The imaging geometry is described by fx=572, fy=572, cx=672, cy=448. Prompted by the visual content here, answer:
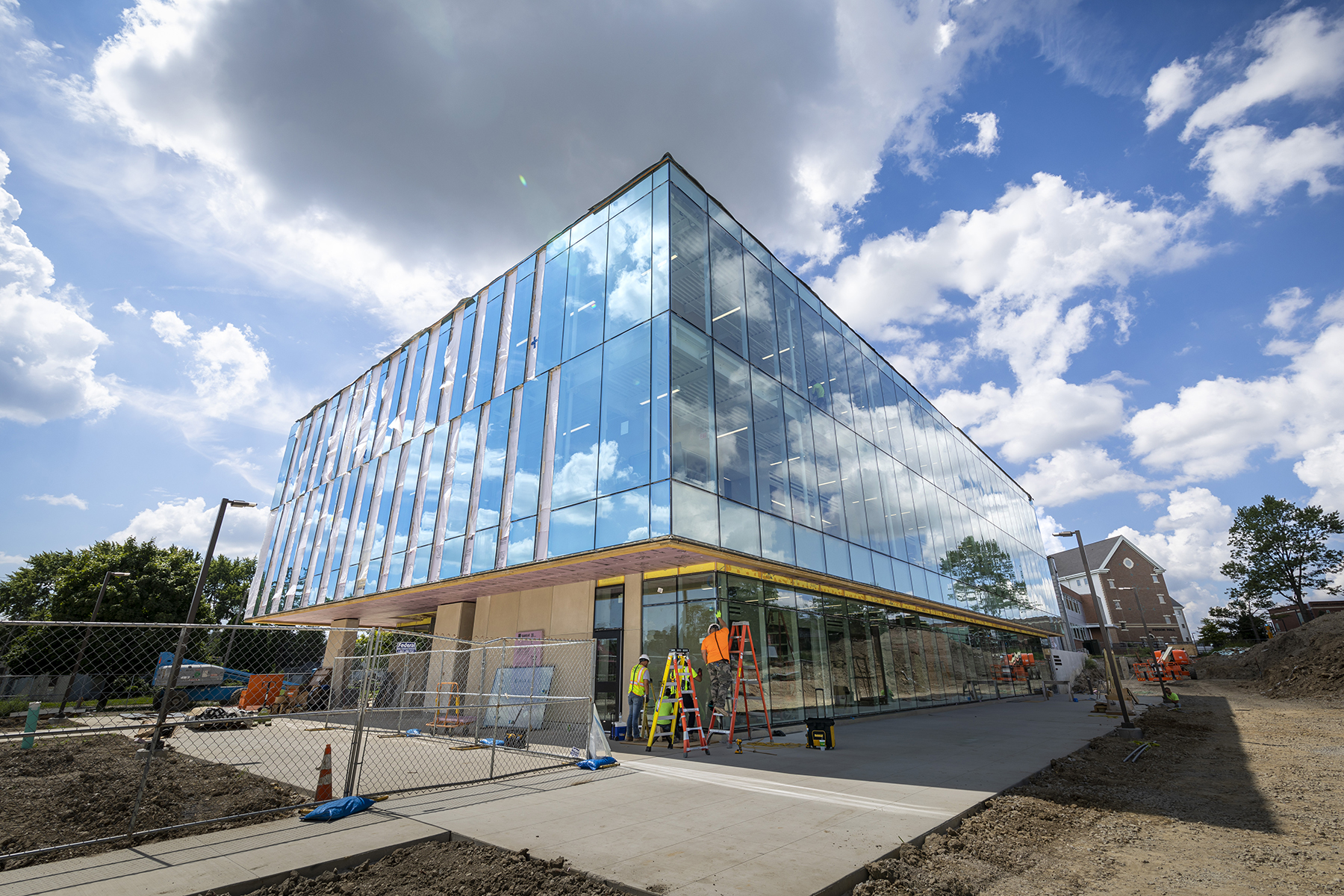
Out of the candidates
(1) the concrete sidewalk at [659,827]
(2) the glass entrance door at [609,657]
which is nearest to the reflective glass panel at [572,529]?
(2) the glass entrance door at [609,657]

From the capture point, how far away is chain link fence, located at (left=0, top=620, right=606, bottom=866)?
670cm

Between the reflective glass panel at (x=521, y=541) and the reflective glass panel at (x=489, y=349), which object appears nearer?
the reflective glass panel at (x=521, y=541)

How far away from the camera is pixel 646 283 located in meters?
16.9

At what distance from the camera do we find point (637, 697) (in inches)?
575

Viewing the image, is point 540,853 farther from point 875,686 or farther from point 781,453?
point 875,686

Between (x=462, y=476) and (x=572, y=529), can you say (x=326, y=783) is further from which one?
(x=462, y=476)

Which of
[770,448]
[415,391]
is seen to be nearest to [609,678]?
[770,448]

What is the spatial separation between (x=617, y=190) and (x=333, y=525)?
70.8 ft

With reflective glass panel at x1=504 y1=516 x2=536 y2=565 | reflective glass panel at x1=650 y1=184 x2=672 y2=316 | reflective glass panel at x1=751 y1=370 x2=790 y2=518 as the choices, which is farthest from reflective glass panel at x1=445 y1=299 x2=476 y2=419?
reflective glass panel at x1=751 y1=370 x2=790 y2=518

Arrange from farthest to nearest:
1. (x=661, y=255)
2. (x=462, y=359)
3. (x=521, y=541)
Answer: (x=462, y=359) → (x=521, y=541) → (x=661, y=255)

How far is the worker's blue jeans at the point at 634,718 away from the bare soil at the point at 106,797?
7.59 meters

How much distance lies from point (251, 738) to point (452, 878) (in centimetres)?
1473

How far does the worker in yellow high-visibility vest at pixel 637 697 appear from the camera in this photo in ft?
46.5

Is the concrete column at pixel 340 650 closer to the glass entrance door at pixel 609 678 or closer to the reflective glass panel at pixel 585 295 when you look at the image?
the glass entrance door at pixel 609 678
